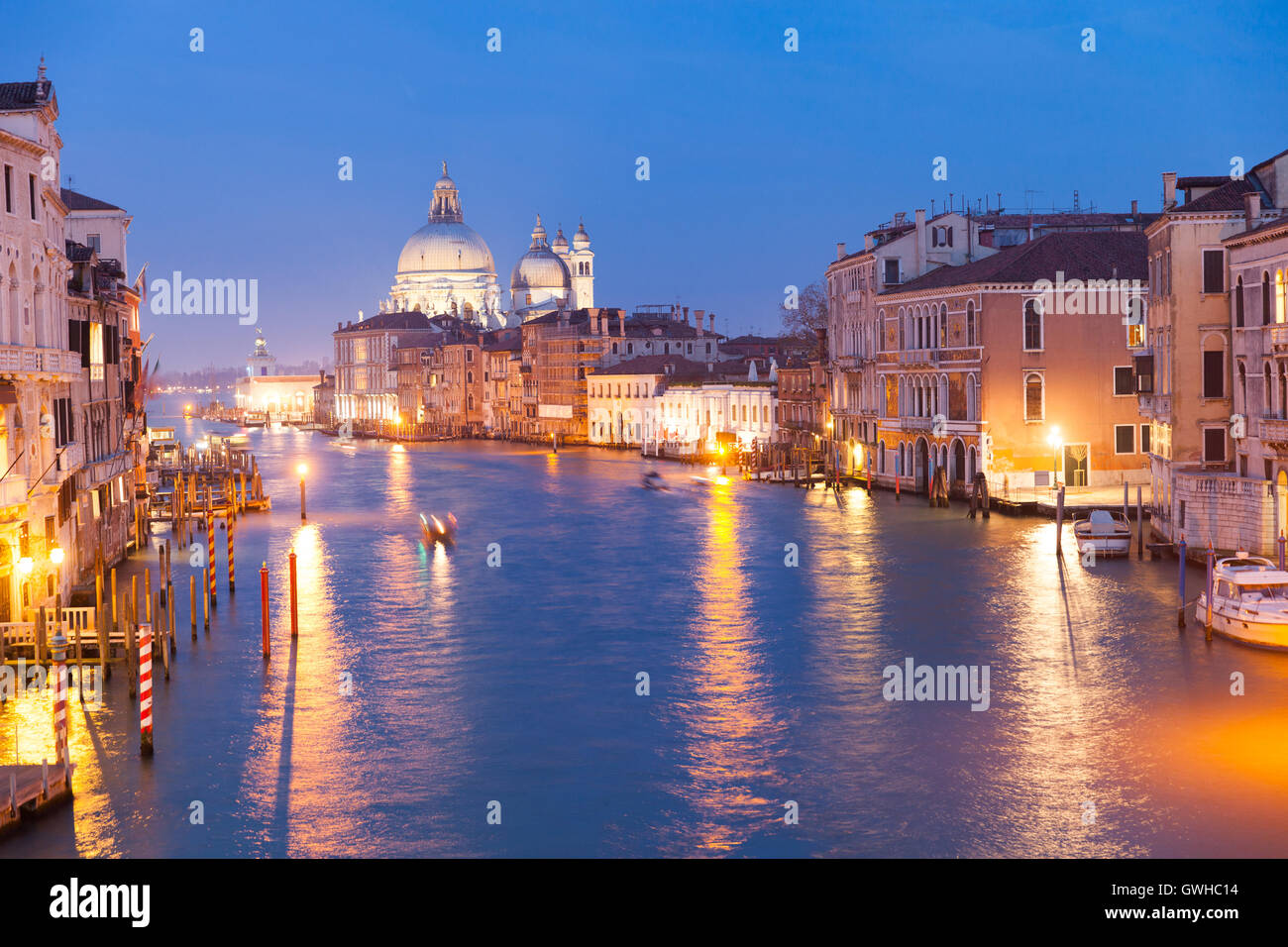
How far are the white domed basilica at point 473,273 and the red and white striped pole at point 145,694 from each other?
103 metres

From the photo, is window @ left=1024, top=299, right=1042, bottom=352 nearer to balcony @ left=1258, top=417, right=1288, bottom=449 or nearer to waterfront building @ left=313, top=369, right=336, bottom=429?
balcony @ left=1258, top=417, right=1288, bottom=449

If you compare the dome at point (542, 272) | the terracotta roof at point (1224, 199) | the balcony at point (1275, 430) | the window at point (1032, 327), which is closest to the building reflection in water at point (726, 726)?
the balcony at point (1275, 430)

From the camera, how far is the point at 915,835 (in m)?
11.6

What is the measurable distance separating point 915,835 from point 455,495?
36330mm

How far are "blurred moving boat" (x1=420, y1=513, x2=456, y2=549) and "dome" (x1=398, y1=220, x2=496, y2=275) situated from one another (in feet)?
325

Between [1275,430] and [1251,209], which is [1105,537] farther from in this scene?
[1251,209]

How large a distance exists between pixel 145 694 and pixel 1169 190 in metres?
20.6

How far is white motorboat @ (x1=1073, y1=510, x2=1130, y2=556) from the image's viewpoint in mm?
26094

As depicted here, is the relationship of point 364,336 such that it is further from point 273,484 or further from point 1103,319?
point 1103,319

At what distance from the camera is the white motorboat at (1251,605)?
17.6 metres

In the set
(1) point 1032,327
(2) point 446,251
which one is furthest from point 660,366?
(2) point 446,251

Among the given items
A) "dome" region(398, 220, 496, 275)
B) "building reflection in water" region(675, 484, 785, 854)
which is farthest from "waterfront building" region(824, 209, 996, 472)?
"dome" region(398, 220, 496, 275)

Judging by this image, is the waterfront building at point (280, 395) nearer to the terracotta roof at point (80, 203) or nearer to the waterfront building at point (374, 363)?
the waterfront building at point (374, 363)

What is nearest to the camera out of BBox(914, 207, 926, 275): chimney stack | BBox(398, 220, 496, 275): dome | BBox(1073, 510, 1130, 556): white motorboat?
BBox(1073, 510, 1130, 556): white motorboat
